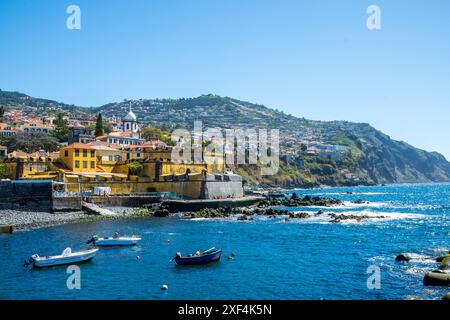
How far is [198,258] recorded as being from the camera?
2900 cm

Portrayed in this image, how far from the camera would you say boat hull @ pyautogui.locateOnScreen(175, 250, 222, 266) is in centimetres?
2866

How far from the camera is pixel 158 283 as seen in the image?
79.4 feet

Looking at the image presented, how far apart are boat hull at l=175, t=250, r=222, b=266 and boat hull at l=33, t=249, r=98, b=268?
19.1ft

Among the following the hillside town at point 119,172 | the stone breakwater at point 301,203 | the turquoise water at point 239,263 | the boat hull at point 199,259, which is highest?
the hillside town at point 119,172

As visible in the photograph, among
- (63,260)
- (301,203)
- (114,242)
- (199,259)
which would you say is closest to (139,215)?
(114,242)

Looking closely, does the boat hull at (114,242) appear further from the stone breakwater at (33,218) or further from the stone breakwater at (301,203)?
the stone breakwater at (301,203)

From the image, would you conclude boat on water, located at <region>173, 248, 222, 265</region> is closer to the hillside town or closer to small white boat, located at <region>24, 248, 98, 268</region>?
small white boat, located at <region>24, 248, 98, 268</region>

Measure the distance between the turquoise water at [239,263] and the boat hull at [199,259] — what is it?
1.71 feet

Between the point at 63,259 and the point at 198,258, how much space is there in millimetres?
8405

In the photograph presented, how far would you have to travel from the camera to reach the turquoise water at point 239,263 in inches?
886

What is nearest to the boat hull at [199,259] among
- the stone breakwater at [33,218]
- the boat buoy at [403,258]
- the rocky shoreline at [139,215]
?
the boat buoy at [403,258]
